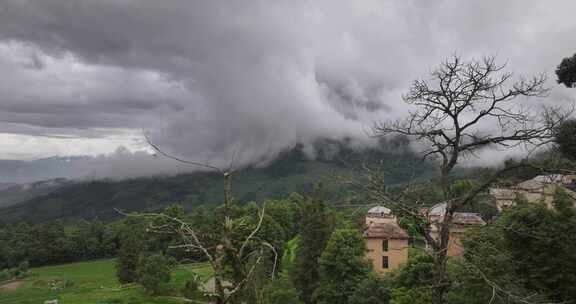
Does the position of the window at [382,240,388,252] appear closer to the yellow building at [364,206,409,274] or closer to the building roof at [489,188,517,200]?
the yellow building at [364,206,409,274]

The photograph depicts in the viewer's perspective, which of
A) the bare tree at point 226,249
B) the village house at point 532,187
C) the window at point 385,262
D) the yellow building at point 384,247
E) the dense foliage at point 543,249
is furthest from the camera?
the window at point 385,262

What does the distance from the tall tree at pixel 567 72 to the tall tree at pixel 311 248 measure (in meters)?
24.7

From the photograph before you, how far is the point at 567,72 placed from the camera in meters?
12.9

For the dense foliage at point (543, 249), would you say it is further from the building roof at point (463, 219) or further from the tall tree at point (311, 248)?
the tall tree at point (311, 248)

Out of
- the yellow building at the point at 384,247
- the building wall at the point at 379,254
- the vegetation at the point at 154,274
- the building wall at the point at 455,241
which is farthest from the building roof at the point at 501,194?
the vegetation at the point at 154,274

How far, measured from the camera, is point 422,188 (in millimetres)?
7691

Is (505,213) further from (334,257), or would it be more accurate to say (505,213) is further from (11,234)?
(11,234)

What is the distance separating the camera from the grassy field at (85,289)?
154 feet

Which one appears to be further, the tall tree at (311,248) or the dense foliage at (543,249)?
the tall tree at (311,248)

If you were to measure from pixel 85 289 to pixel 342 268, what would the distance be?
43146 millimetres

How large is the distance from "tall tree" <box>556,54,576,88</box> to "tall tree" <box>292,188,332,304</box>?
24.7m

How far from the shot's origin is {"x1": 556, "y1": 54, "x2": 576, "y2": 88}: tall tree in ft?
41.9

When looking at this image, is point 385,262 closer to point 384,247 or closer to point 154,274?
point 384,247

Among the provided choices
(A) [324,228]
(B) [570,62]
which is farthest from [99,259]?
(B) [570,62]
